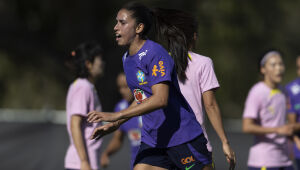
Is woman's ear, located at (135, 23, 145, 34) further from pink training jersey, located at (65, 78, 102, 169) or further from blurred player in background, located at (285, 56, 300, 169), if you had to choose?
blurred player in background, located at (285, 56, 300, 169)

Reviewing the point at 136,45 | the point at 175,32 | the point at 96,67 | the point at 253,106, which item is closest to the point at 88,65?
the point at 96,67

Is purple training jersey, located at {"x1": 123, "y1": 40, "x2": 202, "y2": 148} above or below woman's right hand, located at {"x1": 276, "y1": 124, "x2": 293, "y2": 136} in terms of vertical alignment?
above

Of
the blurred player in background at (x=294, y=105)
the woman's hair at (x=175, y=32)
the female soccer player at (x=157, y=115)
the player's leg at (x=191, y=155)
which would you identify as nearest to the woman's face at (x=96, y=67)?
the woman's hair at (x=175, y=32)

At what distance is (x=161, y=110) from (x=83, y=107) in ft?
4.20

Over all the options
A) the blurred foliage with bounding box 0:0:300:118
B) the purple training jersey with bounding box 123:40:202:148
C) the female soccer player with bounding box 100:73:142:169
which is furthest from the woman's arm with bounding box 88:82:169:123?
the blurred foliage with bounding box 0:0:300:118

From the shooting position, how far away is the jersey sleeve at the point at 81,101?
5333mm

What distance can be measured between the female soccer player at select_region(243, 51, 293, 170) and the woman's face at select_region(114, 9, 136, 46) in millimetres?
2054

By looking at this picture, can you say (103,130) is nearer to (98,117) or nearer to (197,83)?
(98,117)

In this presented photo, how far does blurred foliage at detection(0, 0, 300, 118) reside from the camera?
55.3 feet

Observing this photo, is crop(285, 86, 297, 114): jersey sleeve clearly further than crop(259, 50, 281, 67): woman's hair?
Yes

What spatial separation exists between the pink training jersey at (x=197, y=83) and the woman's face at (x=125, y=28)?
66 centimetres

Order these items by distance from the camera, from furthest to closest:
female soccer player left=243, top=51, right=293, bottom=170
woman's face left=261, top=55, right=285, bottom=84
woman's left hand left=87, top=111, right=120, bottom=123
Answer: woman's face left=261, top=55, right=285, bottom=84, female soccer player left=243, top=51, right=293, bottom=170, woman's left hand left=87, top=111, right=120, bottom=123

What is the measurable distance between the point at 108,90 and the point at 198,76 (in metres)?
12.8

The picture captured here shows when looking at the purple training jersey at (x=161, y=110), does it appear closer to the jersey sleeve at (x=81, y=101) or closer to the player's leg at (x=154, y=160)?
the player's leg at (x=154, y=160)
